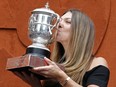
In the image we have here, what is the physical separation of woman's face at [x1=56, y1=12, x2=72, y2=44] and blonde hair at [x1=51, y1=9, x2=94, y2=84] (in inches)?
1.1

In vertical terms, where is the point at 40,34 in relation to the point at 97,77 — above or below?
above

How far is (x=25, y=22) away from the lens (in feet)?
8.86

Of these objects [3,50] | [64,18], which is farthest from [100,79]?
[3,50]

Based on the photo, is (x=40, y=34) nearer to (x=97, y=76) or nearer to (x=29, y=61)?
(x=29, y=61)

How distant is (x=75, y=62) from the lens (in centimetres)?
189

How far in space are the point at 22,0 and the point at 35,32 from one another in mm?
813

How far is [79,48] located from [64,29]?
118mm

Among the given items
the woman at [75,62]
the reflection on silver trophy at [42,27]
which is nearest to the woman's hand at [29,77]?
the woman at [75,62]

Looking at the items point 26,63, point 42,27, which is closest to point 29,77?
point 26,63

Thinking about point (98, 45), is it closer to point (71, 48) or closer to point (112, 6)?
point (112, 6)

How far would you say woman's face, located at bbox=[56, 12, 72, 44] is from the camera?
6.39 feet

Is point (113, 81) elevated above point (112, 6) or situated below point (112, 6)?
below

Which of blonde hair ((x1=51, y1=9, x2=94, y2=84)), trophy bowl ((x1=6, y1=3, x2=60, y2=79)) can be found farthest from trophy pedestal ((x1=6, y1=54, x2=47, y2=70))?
blonde hair ((x1=51, y1=9, x2=94, y2=84))

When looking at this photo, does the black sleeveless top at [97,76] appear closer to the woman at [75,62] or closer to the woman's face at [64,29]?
the woman at [75,62]
